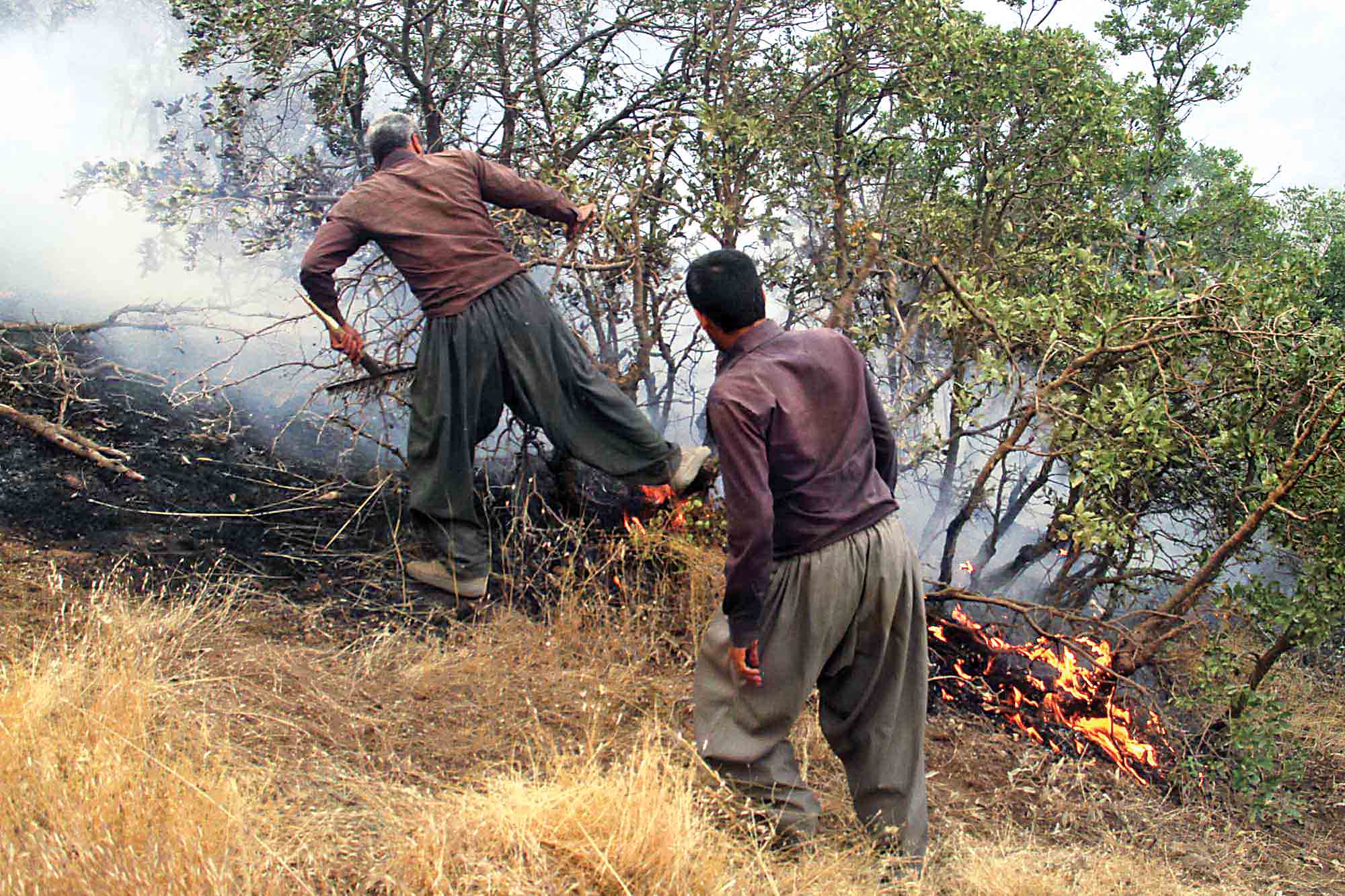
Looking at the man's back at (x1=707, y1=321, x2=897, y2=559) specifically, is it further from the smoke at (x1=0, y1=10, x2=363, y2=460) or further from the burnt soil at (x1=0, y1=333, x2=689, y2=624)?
the smoke at (x1=0, y1=10, x2=363, y2=460)

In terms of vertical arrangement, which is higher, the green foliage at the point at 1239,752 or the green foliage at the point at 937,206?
the green foliage at the point at 937,206

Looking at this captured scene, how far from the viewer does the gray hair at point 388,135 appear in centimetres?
437

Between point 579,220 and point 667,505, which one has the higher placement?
point 579,220

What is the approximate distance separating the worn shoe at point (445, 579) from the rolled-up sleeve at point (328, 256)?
47.2 inches

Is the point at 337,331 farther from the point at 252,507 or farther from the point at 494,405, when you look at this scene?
the point at 252,507

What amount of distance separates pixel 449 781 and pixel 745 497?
4.98 feet

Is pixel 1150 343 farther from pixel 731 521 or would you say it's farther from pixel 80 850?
pixel 80 850

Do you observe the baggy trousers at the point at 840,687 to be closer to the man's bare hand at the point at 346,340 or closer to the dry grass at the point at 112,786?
the dry grass at the point at 112,786

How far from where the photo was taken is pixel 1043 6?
22.5 ft

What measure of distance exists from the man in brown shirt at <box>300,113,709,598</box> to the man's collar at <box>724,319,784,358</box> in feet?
6.10

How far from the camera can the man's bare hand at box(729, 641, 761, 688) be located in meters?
2.76

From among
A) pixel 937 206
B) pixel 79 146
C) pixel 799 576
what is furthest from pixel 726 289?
pixel 79 146

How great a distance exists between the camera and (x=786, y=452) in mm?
2756

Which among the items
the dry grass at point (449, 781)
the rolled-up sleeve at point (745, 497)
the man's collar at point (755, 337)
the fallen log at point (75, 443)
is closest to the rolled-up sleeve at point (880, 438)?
the man's collar at point (755, 337)
